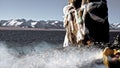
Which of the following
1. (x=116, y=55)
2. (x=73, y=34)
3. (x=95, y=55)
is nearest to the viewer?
(x=116, y=55)

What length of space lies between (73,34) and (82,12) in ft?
16.9

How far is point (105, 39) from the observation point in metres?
51.0

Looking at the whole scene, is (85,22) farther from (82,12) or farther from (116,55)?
(116,55)

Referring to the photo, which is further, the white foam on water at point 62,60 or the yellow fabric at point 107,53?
the white foam on water at point 62,60

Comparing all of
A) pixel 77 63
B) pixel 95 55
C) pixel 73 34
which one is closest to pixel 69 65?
pixel 77 63

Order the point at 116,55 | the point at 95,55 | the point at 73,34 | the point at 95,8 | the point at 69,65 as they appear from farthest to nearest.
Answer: the point at 73,34 < the point at 95,8 < the point at 95,55 < the point at 69,65 < the point at 116,55

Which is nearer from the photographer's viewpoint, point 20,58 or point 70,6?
point 20,58

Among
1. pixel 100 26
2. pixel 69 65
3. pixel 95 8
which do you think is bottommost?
pixel 69 65

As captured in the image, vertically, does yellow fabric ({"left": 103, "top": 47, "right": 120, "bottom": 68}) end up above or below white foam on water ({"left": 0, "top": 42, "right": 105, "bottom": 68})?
above

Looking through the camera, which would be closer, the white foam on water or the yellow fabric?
the yellow fabric

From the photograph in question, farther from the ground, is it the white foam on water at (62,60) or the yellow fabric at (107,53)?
the yellow fabric at (107,53)

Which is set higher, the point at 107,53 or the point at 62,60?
the point at 107,53

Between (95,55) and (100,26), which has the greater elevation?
(100,26)

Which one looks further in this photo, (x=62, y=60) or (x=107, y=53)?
(x=62, y=60)
